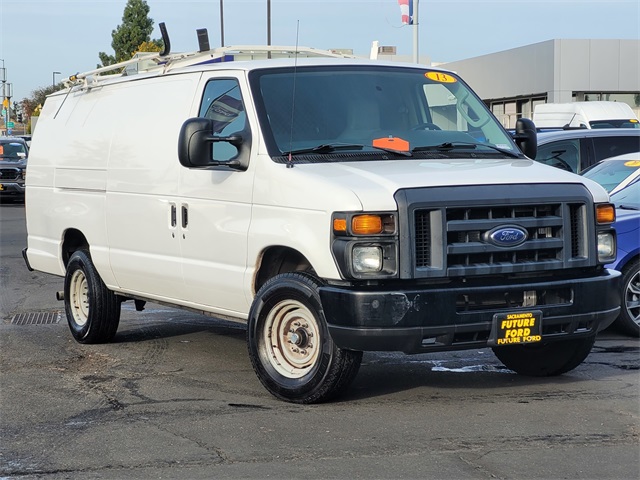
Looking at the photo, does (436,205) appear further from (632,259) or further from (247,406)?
(632,259)

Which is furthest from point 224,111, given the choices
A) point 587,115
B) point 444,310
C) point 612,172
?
point 587,115

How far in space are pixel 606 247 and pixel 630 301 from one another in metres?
2.61

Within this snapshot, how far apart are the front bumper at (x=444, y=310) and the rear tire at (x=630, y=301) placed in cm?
264

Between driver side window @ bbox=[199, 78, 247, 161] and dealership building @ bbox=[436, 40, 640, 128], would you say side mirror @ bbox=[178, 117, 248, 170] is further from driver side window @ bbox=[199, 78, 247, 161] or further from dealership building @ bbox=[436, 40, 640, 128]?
dealership building @ bbox=[436, 40, 640, 128]

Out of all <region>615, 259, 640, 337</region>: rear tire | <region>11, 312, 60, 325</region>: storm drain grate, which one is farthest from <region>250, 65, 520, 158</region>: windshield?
<region>11, 312, 60, 325</region>: storm drain grate

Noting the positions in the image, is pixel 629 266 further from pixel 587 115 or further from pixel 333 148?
pixel 587 115

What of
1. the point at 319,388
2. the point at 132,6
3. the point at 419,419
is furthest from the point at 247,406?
the point at 132,6

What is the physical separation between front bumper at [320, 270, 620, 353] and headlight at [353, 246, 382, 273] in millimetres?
127

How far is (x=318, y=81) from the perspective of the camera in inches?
313

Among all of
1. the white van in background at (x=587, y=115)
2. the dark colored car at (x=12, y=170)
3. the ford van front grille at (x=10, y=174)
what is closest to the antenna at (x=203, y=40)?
the white van in background at (x=587, y=115)

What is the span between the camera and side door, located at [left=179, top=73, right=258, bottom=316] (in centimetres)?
755

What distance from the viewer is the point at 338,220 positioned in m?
6.57

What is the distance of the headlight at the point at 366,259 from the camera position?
21.5 feet

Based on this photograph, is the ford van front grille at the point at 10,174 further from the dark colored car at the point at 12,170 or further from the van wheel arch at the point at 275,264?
the van wheel arch at the point at 275,264
